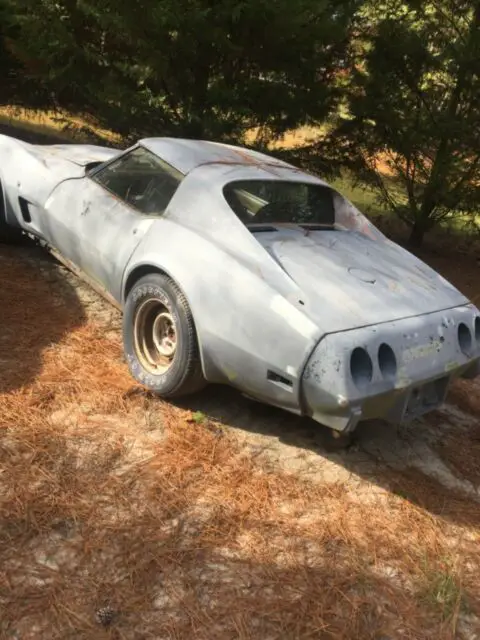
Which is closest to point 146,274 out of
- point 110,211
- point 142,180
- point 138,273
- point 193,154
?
point 138,273

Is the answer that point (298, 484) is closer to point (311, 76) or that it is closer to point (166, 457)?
point (166, 457)

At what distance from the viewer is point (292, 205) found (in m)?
4.02

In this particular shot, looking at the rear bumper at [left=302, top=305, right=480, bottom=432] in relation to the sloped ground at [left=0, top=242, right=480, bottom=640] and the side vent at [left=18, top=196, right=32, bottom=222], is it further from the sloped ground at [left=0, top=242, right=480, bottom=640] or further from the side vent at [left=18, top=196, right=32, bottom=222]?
the side vent at [left=18, top=196, right=32, bottom=222]

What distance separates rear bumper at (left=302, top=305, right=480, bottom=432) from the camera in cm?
272

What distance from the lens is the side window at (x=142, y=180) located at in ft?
12.6

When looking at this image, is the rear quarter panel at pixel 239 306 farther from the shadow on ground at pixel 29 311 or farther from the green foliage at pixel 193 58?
the green foliage at pixel 193 58

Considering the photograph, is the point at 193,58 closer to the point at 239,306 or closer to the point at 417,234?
the point at 417,234

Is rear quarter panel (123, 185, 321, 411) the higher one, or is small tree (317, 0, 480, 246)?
small tree (317, 0, 480, 246)

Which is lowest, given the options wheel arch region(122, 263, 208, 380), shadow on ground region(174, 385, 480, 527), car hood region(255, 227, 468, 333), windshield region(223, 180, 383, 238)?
shadow on ground region(174, 385, 480, 527)

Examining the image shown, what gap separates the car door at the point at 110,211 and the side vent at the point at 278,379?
1352 mm

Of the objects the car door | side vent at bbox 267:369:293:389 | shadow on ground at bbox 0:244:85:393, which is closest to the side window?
the car door

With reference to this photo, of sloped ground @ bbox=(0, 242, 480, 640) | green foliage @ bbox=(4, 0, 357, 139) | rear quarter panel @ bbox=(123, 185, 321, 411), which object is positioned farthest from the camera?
green foliage @ bbox=(4, 0, 357, 139)

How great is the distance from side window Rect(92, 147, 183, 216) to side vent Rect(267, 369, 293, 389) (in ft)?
4.77

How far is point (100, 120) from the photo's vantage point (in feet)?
26.4
